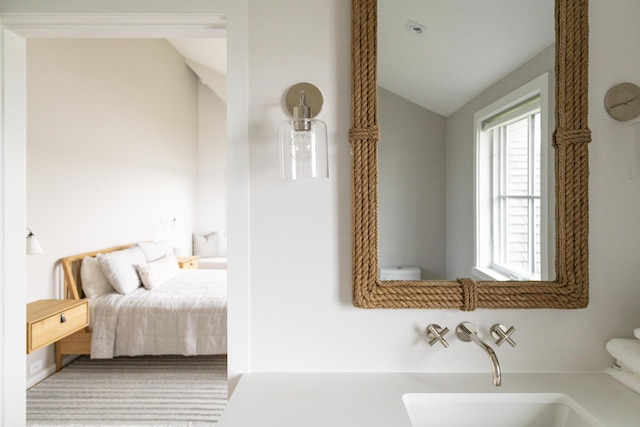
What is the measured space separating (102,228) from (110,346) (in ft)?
4.16

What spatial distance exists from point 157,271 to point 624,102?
12.1 feet

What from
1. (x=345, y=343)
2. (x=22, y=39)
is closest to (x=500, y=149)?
(x=345, y=343)

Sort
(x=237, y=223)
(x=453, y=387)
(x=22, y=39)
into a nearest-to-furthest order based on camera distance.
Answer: (x=453, y=387), (x=237, y=223), (x=22, y=39)

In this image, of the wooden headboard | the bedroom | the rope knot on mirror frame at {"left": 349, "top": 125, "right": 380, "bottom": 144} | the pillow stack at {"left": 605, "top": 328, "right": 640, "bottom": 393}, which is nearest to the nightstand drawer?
the bedroom

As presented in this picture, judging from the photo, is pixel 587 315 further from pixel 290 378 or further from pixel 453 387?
pixel 290 378

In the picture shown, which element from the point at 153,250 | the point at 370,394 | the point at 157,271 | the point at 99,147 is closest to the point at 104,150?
the point at 99,147

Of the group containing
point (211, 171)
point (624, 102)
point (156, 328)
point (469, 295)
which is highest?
point (211, 171)

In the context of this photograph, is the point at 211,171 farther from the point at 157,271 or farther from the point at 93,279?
the point at 93,279

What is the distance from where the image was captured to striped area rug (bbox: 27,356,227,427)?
2342mm

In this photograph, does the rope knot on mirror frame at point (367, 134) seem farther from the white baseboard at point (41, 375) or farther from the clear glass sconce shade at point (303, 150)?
the white baseboard at point (41, 375)

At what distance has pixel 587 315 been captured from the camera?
122cm

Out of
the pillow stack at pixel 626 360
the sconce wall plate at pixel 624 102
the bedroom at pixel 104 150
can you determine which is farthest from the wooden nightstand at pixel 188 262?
the sconce wall plate at pixel 624 102

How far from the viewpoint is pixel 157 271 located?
3721mm

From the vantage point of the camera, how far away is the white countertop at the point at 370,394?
951mm
